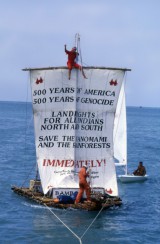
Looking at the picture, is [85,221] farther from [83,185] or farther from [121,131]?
[121,131]

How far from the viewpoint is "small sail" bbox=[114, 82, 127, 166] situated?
1768 inches

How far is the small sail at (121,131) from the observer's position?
147ft

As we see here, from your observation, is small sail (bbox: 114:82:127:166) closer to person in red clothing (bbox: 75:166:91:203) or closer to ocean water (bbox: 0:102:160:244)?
ocean water (bbox: 0:102:160:244)

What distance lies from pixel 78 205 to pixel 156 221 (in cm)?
439

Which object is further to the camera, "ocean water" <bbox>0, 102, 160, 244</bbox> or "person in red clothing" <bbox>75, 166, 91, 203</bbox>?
"person in red clothing" <bbox>75, 166, 91, 203</bbox>

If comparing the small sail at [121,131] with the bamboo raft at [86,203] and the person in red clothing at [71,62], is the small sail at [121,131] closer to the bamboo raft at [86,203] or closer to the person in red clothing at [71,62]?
the bamboo raft at [86,203]

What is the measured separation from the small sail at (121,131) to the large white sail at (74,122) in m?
11.7

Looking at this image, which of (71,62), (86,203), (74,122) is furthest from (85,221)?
(71,62)

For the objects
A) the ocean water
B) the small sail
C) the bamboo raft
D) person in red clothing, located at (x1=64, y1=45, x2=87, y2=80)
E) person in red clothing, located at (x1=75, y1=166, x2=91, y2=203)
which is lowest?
the ocean water

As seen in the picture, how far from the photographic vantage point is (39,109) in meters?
33.0

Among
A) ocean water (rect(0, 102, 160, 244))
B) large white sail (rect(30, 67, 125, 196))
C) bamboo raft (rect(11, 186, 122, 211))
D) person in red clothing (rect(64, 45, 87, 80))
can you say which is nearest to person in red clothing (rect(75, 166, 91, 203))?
bamboo raft (rect(11, 186, 122, 211))

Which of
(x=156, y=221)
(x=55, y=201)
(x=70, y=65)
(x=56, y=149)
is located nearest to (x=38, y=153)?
(x=56, y=149)

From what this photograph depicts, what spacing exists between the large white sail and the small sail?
462 inches

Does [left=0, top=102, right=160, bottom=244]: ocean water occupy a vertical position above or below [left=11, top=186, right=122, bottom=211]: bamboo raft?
below
